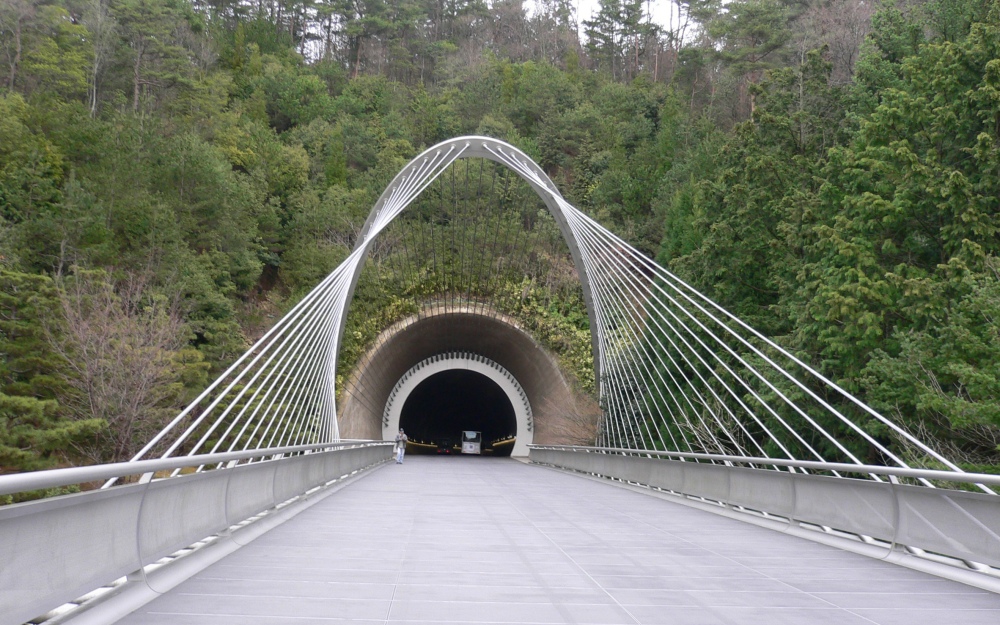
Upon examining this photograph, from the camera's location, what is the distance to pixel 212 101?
52.8m

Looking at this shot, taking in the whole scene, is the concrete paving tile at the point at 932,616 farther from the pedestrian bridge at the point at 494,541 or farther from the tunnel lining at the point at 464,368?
the tunnel lining at the point at 464,368

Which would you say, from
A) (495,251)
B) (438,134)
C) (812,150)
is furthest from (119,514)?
(438,134)

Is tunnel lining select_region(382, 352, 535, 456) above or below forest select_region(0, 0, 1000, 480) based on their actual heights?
below

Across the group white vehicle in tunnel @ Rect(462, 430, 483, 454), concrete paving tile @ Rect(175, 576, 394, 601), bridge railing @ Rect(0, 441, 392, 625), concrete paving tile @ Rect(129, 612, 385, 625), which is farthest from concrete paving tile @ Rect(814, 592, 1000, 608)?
white vehicle in tunnel @ Rect(462, 430, 483, 454)

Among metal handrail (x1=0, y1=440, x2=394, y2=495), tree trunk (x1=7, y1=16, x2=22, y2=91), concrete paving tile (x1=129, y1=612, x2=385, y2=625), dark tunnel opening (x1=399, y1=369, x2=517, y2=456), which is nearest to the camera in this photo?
metal handrail (x1=0, y1=440, x2=394, y2=495)

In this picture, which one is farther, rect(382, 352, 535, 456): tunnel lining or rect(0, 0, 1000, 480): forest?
rect(382, 352, 535, 456): tunnel lining

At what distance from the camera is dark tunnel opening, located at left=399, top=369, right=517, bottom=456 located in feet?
181

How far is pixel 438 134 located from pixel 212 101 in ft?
46.4

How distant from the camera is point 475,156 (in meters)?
28.3

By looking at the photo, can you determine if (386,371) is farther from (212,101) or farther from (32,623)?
(32,623)

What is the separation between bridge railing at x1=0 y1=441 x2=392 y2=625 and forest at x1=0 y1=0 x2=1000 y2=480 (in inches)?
479

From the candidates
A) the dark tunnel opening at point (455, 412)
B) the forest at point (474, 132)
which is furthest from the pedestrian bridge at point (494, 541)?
the dark tunnel opening at point (455, 412)

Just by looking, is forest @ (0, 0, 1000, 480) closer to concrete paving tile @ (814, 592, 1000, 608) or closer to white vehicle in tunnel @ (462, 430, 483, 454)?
concrete paving tile @ (814, 592, 1000, 608)

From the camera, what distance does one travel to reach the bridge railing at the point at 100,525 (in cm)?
414
